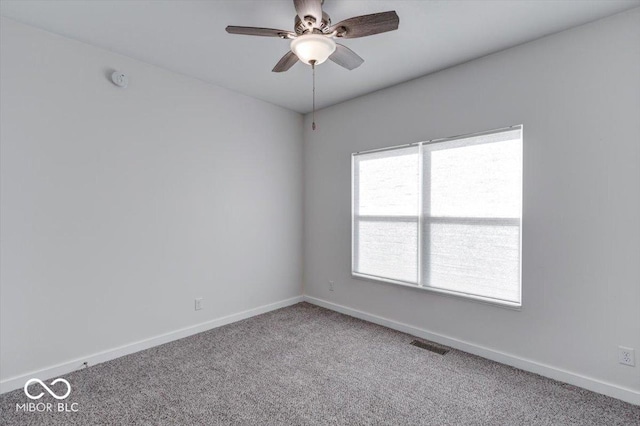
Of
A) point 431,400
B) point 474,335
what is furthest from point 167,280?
point 474,335

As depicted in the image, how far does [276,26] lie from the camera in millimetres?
2398

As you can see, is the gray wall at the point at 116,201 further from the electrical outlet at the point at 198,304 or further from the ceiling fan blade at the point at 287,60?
the ceiling fan blade at the point at 287,60

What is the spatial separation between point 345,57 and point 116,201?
228 centimetres

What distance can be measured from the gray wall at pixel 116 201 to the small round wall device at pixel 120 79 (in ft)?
0.25

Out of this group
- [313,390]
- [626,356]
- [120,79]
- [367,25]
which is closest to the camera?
[367,25]

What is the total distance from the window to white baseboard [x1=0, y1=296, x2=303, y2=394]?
147 centimetres

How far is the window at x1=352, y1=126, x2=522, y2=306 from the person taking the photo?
2730 millimetres

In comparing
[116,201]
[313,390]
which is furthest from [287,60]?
[313,390]

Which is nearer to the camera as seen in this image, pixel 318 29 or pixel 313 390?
pixel 318 29

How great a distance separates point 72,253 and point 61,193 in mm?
488

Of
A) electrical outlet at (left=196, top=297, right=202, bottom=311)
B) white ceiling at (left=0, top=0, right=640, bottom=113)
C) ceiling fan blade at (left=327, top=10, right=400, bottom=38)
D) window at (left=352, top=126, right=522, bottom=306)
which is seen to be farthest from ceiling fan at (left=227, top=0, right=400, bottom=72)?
electrical outlet at (left=196, top=297, right=202, bottom=311)

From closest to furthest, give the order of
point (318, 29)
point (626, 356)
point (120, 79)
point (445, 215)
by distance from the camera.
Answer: point (318, 29) → point (626, 356) → point (120, 79) → point (445, 215)

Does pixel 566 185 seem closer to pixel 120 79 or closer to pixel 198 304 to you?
pixel 198 304

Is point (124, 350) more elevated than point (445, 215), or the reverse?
point (445, 215)
